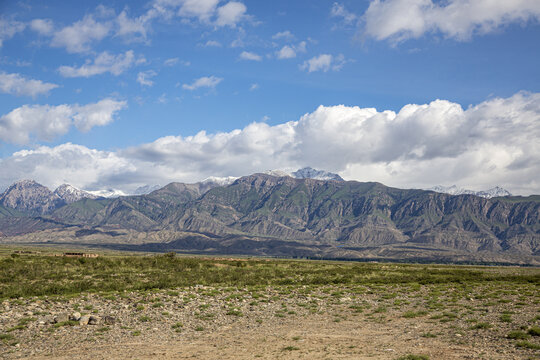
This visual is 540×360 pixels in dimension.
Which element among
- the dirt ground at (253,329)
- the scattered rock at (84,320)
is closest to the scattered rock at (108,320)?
the dirt ground at (253,329)

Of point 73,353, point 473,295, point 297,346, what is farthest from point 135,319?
point 473,295

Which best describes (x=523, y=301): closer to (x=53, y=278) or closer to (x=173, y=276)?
(x=173, y=276)

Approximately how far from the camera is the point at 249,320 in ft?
92.4

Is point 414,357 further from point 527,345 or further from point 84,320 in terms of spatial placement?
point 84,320

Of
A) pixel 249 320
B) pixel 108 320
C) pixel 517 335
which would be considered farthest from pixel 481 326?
pixel 108 320

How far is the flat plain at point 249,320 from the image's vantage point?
20609mm

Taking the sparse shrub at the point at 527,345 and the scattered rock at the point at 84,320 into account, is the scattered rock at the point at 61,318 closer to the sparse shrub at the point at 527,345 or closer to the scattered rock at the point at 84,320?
the scattered rock at the point at 84,320

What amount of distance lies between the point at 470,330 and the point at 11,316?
2930 centimetres

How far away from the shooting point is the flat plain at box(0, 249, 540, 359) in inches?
811

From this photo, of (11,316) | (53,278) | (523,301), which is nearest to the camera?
(11,316)

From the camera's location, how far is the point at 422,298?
1485 inches

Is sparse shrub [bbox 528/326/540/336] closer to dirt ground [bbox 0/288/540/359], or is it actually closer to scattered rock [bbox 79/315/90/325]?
dirt ground [bbox 0/288/540/359]

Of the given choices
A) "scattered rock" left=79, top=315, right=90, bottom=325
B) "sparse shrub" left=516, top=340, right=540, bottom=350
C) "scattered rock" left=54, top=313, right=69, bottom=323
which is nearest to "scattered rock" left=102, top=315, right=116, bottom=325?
"scattered rock" left=79, top=315, right=90, bottom=325

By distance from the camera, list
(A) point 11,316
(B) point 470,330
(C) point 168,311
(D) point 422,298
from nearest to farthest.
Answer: (B) point 470,330, (A) point 11,316, (C) point 168,311, (D) point 422,298
